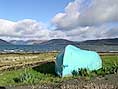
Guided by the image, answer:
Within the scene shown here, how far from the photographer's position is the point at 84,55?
3647cm

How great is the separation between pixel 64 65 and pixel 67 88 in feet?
37.9

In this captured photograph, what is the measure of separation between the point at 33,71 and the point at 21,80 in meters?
7.12

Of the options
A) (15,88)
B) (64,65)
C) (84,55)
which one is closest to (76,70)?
(64,65)

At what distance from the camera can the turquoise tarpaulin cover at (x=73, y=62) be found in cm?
3331

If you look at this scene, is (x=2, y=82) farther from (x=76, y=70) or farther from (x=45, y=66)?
(x=45, y=66)

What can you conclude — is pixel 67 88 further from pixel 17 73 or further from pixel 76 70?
pixel 17 73

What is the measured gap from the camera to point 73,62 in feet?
112

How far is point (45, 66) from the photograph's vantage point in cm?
3997

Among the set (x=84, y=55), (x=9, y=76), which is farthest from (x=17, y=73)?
(x=84, y=55)

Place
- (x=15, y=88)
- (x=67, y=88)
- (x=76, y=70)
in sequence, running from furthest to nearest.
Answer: (x=76, y=70), (x=15, y=88), (x=67, y=88)

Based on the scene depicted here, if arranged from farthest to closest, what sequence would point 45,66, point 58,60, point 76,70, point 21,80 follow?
1. point 45,66
2. point 58,60
3. point 76,70
4. point 21,80

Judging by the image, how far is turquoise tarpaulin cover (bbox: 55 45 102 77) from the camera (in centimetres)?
3331

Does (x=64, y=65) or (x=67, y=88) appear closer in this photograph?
(x=67, y=88)

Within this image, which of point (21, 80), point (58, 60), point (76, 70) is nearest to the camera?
point (21, 80)
